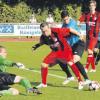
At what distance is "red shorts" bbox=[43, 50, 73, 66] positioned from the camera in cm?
1238

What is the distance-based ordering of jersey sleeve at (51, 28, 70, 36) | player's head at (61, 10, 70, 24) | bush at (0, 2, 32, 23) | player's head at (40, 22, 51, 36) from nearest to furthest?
player's head at (40, 22, 51, 36) → jersey sleeve at (51, 28, 70, 36) → player's head at (61, 10, 70, 24) → bush at (0, 2, 32, 23)

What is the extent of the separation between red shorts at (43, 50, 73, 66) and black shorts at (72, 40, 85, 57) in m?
0.33

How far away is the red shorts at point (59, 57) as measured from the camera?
12.4 metres

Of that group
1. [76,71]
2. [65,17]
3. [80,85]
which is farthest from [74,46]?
[80,85]

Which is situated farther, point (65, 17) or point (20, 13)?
point (20, 13)

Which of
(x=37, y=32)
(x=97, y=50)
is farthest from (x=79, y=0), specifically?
(x=97, y=50)

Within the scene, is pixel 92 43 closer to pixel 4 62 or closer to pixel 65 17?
pixel 65 17

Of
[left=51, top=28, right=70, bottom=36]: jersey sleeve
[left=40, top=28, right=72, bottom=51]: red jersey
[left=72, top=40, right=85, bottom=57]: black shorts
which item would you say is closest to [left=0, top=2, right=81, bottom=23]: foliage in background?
[left=72, top=40, right=85, bottom=57]: black shorts

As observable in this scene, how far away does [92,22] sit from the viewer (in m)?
16.2

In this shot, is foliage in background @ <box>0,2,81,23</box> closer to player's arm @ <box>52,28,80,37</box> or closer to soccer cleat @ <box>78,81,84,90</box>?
player's arm @ <box>52,28,80,37</box>

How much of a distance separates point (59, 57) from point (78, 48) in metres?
0.69

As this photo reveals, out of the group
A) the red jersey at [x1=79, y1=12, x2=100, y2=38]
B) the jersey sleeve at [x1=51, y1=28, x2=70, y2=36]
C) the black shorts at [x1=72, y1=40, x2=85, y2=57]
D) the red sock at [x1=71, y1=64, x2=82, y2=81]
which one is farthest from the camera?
the red jersey at [x1=79, y1=12, x2=100, y2=38]

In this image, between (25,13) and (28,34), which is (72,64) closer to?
(28,34)

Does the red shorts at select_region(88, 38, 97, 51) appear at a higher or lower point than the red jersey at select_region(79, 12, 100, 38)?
lower
